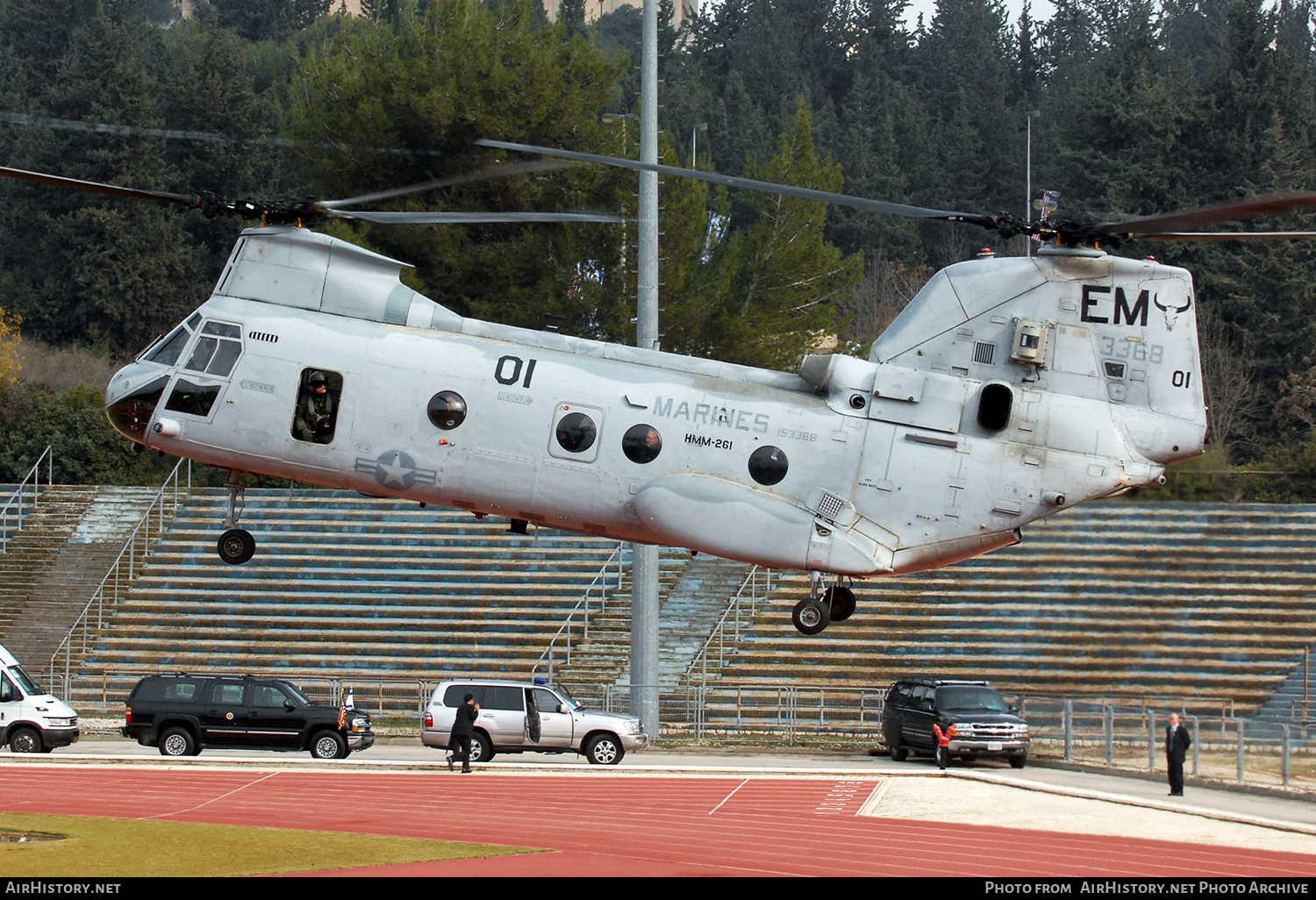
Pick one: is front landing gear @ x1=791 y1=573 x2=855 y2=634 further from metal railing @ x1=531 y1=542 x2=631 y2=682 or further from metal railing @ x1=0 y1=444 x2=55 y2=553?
metal railing @ x1=0 y1=444 x2=55 y2=553

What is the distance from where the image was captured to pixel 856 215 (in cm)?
8156

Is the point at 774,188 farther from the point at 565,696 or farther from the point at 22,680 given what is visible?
the point at 22,680

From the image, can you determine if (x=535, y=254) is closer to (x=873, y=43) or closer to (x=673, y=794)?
(x=673, y=794)

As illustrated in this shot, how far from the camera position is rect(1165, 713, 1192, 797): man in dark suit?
85.2ft

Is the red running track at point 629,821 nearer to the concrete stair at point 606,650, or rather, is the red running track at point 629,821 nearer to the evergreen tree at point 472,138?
the concrete stair at point 606,650

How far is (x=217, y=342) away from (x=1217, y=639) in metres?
24.8

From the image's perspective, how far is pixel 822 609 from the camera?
16094mm

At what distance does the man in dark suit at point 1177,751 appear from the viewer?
26.0m

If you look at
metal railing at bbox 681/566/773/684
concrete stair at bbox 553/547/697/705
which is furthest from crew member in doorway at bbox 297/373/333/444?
metal railing at bbox 681/566/773/684

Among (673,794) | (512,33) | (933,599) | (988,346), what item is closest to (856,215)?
(512,33)

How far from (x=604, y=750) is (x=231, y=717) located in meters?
6.98

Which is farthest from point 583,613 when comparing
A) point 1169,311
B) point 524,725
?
point 1169,311

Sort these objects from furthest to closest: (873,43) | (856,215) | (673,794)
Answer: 1. (873,43)
2. (856,215)
3. (673,794)
